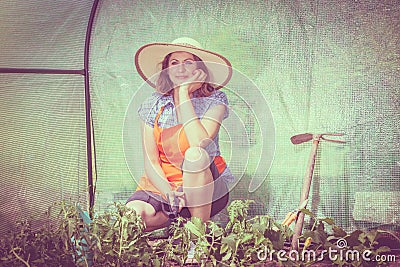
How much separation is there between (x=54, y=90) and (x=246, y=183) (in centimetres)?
164

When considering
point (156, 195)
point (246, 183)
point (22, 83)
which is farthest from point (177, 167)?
point (22, 83)

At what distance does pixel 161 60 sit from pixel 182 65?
0.56ft

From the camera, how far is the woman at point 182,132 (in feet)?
14.5

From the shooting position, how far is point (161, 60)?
4.54 m

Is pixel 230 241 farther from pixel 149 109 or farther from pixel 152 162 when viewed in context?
pixel 149 109

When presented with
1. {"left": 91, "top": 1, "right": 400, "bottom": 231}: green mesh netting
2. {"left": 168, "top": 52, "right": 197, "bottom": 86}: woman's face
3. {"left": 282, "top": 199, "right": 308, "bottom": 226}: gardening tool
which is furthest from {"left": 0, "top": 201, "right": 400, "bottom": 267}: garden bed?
{"left": 168, "top": 52, "right": 197, "bottom": 86}: woman's face

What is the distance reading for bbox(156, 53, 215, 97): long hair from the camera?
4508 millimetres

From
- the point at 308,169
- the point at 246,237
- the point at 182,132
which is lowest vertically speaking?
the point at 246,237

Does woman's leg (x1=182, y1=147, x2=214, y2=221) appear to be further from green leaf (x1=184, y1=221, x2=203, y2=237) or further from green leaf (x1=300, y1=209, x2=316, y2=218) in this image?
green leaf (x1=300, y1=209, x2=316, y2=218)

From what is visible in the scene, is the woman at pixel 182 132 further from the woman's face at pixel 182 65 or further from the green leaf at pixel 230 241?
the green leaf at pixel 230 241

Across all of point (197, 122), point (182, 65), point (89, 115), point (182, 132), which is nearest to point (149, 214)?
point (182, 132)

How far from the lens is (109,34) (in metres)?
4.58

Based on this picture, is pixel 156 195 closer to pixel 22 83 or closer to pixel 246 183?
pixel 246 183

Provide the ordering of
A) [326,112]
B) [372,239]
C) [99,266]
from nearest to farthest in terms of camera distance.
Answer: [99,266], [372,239], [326,112]
